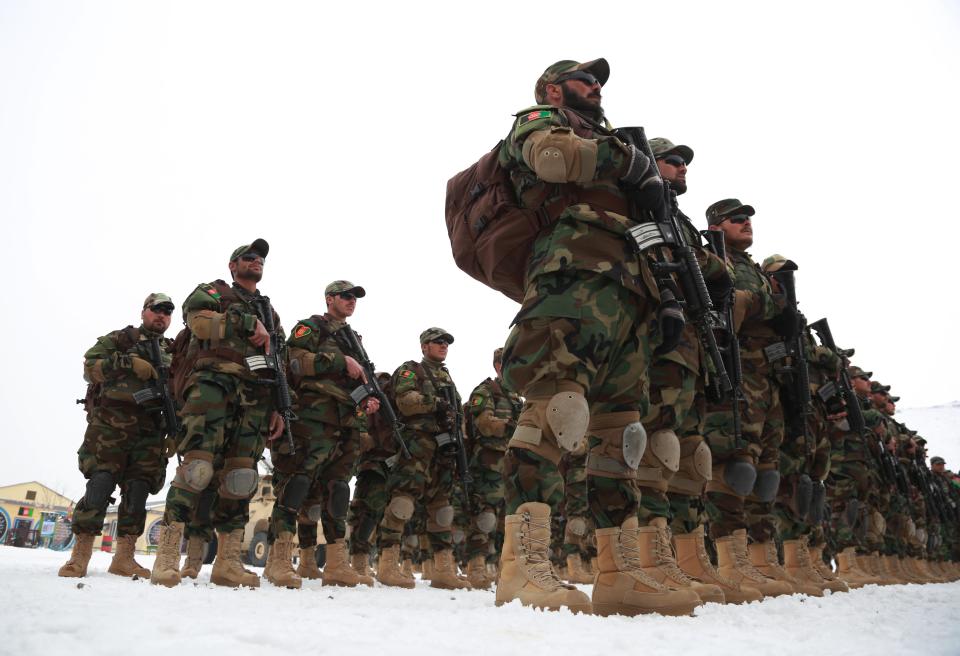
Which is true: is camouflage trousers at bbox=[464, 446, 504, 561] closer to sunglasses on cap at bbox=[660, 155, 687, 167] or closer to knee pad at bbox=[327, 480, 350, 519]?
knee pad at bbox=[327, 480, 350, 519]

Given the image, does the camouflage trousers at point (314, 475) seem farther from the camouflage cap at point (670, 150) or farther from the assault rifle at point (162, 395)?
the camouflage cap at point (670, 150)

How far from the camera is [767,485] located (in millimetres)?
4703

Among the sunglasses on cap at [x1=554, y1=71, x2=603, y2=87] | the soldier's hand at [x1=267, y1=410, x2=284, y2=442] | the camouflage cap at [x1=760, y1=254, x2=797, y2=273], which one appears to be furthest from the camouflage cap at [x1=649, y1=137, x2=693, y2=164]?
the soldier's hand at [x1=267, y1=410, x2=284, y2=442]

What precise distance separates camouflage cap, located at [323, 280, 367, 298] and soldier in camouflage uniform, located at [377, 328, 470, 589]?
4.17ft

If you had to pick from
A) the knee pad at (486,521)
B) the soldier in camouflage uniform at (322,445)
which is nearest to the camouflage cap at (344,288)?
the soldier in camouflage uniform at (322,445)

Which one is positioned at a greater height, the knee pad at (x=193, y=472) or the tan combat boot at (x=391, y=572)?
the knee pad at (x=193, y=472)

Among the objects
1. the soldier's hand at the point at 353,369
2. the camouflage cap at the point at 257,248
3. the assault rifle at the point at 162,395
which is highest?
the camouflage cap at the point at 257,248

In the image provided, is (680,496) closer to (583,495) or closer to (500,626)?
(500,626)

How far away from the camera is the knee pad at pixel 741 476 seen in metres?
4.33

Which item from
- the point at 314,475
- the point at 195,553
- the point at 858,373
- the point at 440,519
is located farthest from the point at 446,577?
the point at 858,373

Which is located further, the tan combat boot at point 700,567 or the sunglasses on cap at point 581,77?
the tan combat boot at point 700,567

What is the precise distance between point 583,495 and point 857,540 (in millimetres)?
3854

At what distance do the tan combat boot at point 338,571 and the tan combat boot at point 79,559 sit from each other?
181 centimetres

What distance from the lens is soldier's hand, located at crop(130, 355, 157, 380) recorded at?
219 inches
